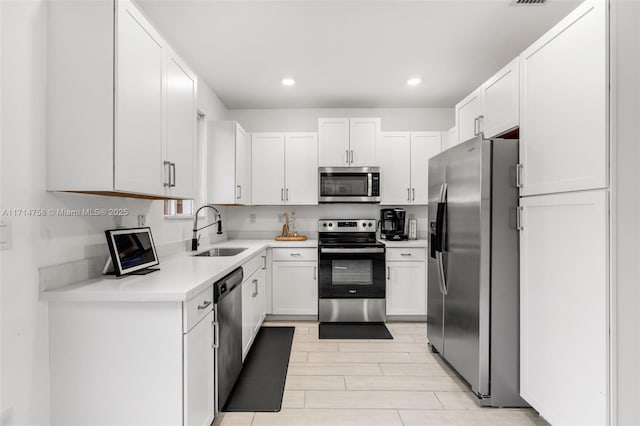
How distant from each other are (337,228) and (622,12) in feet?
10.6

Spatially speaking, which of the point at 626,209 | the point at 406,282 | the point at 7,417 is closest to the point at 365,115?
the point at 406,282

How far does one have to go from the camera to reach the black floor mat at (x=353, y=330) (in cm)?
332

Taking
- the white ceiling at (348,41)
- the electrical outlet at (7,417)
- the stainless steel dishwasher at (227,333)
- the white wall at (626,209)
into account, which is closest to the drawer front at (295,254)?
the stainless steel dishwasher at (227,333)

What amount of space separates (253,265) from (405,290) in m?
1.78

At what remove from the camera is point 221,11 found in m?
2.26

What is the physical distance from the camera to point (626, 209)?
4.33 ft

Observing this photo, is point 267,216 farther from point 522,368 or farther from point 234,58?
point 522,368

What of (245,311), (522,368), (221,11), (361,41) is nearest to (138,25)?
(221,11)

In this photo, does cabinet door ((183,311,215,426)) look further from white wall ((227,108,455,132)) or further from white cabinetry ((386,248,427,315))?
white wall ((227,108,455,132))

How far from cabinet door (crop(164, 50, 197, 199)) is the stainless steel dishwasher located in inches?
25.3

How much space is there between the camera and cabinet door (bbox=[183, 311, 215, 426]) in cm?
143

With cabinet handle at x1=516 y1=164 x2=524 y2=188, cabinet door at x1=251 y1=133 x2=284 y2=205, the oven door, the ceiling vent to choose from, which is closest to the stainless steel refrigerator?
cabinet handle at x1=516 y1=164 x2=524 y2=188

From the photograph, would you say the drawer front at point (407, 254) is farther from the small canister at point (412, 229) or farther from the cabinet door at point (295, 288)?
the cabinet door at point (295, 288)

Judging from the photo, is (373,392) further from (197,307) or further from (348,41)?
(348,41)
